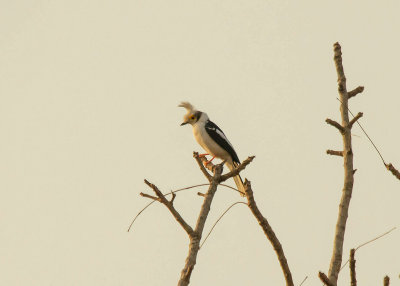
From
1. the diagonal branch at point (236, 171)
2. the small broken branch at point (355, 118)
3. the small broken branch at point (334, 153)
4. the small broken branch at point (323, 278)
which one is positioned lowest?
→ the small broken branch at point (323, 278)

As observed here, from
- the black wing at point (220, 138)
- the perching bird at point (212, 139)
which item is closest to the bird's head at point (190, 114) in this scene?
the perching bird at point (212, 139)

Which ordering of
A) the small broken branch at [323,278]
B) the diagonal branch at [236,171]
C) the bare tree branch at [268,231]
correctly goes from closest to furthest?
1. the small broken branch at [323,278]
2. the bare tree branch at [268,231]
3. the diagonal branch at [236,171]

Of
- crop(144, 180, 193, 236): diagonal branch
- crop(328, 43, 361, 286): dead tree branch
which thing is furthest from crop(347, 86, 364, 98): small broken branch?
crop(144, 180, 193, 236): diagonal branch

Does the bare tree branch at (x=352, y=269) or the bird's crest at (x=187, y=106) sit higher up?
the bird's crest at (x=187, y=106)

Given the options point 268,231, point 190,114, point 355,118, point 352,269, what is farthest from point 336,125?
point 190,114

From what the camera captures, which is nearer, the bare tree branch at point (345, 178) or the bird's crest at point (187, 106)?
the bare tree branch at point (345, 178)

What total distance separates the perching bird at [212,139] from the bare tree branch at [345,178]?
7.88 meters

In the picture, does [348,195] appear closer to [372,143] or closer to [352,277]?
[372,143]

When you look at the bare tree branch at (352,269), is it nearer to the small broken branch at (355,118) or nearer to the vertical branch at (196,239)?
the vertical branch at (196,239)

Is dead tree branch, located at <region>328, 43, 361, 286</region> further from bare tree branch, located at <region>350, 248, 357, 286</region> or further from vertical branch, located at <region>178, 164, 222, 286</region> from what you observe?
vertical branch, located at <region>178, 164, 222, 286</region>

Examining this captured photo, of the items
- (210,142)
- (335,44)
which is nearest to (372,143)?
(335,44)

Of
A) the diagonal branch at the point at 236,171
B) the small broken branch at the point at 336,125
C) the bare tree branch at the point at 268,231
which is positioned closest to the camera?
the bare tree branch at the point at 268,231

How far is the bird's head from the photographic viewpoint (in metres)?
14.4

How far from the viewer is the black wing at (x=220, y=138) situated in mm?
13497
